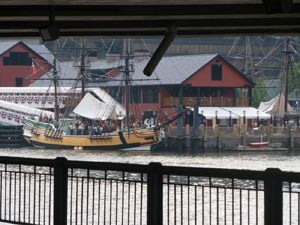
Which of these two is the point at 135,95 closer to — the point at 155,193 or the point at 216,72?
the point at 216,72

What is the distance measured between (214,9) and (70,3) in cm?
150

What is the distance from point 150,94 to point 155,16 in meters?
70.2

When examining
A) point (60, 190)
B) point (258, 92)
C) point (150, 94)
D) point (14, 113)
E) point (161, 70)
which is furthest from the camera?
point (258, 92)

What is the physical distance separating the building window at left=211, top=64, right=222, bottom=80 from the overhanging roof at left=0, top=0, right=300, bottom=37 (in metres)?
67.6

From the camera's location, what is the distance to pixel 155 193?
7957 mm

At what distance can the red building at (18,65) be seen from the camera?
8250 cm

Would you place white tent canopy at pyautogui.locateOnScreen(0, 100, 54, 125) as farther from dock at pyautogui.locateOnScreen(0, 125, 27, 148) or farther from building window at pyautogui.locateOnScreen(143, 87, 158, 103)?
building window at pyautogui.locateOnScreen(143, 87, 158, 103)

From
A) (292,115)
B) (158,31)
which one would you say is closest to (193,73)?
(292,115)

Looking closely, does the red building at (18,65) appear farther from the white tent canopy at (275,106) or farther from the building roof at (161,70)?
the white tent canopy at (275,106)

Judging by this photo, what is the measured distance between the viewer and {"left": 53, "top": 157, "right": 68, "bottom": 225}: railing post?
870 cm

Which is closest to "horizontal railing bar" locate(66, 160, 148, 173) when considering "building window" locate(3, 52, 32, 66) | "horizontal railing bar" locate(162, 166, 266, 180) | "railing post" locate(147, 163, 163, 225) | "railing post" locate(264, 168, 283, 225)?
"railing post" locate(147, 163, 163, 225)

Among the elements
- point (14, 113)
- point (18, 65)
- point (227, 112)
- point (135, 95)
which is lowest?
point (14, 113)

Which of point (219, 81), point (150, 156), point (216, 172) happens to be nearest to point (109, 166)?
point (216, 172)

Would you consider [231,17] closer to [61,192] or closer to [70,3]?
[70,3]
